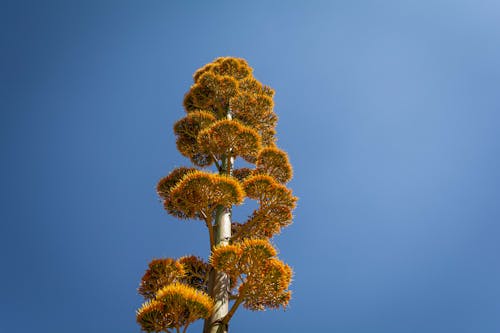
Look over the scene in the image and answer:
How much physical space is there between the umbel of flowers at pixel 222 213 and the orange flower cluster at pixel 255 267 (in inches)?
0.6

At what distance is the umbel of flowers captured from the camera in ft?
15.4

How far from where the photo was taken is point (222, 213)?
6.70 metres

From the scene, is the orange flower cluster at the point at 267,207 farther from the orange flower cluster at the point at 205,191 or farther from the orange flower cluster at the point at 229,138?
the orange flower cluster at the point at 229,138

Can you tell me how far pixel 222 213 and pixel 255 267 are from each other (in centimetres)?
191

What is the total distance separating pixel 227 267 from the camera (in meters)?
5.08

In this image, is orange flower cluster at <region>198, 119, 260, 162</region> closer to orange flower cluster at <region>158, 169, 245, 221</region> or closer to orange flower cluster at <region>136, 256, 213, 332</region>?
orange flower cluster at <region>158, 169, 245, 221</region>

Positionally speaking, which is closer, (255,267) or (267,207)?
(255,267)

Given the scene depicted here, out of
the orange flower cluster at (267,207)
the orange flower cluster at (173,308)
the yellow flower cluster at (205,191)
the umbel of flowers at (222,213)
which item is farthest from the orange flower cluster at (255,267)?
the orange flower cluster at (267,207)

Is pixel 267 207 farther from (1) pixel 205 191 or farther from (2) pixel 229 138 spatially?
(2) pixel 229 138

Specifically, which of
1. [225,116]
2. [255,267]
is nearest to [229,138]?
[225,116]

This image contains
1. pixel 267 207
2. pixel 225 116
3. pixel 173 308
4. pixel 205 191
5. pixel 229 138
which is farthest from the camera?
pixel 225 116

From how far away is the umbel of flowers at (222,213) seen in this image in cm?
470

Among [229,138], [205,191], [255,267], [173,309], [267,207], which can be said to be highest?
[229,138]

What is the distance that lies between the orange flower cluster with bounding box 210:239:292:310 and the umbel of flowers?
0.02 metres
